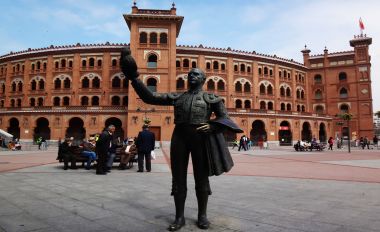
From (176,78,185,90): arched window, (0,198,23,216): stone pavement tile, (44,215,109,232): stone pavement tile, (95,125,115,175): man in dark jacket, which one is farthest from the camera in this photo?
(176,78,185,90): arched window

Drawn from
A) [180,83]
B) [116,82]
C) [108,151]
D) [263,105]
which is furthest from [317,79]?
[108,151]

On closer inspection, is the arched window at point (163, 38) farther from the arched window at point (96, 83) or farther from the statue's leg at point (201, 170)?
the statue's leg at point (201, 170)

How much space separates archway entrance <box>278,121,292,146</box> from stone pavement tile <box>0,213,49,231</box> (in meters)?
45.8

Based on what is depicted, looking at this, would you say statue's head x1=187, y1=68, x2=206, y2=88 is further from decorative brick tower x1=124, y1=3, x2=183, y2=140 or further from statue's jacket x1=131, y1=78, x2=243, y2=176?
decorative brick tower x1=124, y1=3, x2=183, y2=140

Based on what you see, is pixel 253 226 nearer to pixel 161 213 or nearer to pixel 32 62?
pixel 161 213

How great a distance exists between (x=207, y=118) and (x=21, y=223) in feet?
9.45

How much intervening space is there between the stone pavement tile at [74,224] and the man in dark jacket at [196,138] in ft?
3.50

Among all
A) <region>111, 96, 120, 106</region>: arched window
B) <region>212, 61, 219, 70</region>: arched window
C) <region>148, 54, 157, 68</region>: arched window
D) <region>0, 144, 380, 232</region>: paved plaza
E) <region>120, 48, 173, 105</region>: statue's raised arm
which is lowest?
<region>0, 144, 380, 232</region>: paved plaza

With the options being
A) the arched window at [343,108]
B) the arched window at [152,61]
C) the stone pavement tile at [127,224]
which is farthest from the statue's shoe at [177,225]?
the arched window at [343,108]

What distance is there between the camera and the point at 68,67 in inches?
1843

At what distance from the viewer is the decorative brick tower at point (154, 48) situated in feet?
129

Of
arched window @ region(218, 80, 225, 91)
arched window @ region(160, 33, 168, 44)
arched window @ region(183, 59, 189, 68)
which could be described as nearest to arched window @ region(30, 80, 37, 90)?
arched window @ region(160, 33, 168, 44)

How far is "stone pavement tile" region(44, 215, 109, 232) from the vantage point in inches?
151

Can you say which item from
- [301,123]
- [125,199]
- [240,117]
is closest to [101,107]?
[240,117]
